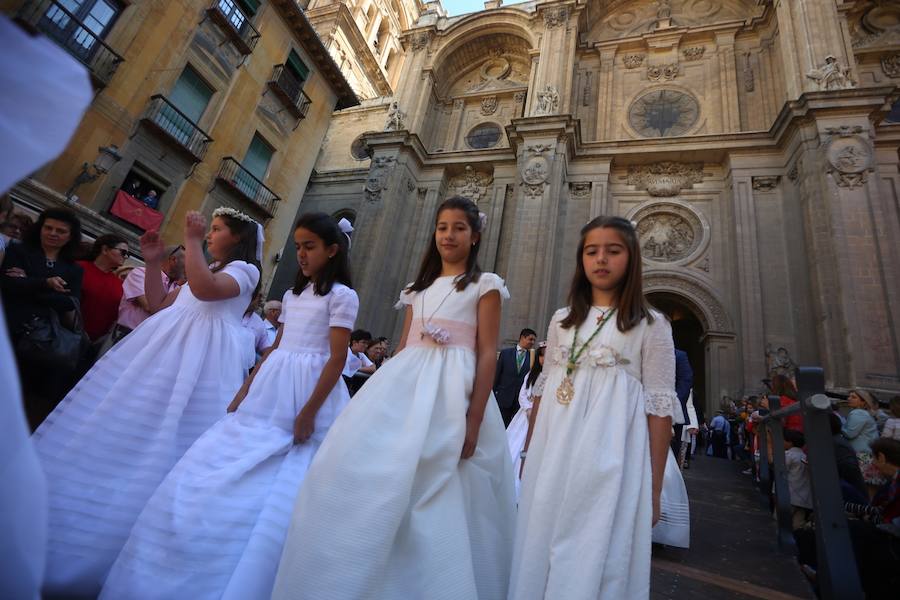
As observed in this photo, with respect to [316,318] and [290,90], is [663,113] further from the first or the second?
[316,318]

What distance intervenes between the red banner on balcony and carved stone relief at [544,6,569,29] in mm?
14630

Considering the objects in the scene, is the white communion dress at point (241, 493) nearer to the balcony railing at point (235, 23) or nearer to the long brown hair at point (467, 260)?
the long brown hair at point (467, 260)

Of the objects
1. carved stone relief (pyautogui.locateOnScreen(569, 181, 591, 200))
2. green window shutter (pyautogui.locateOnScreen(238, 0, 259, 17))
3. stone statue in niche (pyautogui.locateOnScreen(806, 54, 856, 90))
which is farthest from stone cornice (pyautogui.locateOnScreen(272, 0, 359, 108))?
stone statue in niche (pyautogui.locateOnScreen(806, 54, 856, 90))

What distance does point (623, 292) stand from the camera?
1858mm

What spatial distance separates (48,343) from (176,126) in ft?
34.0

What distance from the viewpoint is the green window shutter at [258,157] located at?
12969mm

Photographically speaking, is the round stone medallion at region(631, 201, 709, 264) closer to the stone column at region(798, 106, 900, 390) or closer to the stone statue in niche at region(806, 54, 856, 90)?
the stone column at region(798, 106, 900, 390)

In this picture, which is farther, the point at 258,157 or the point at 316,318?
the point at 258,157

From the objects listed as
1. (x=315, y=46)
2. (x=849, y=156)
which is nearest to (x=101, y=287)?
(x=315, y=46)

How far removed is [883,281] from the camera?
887 centimetres

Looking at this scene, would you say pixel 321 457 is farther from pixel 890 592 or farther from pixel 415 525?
pixel 890 592

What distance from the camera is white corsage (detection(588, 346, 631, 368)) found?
1745 millimetres

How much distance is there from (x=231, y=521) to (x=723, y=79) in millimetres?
17890

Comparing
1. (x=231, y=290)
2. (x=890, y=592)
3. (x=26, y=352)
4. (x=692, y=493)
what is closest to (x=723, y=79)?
(x=692, y=493)
